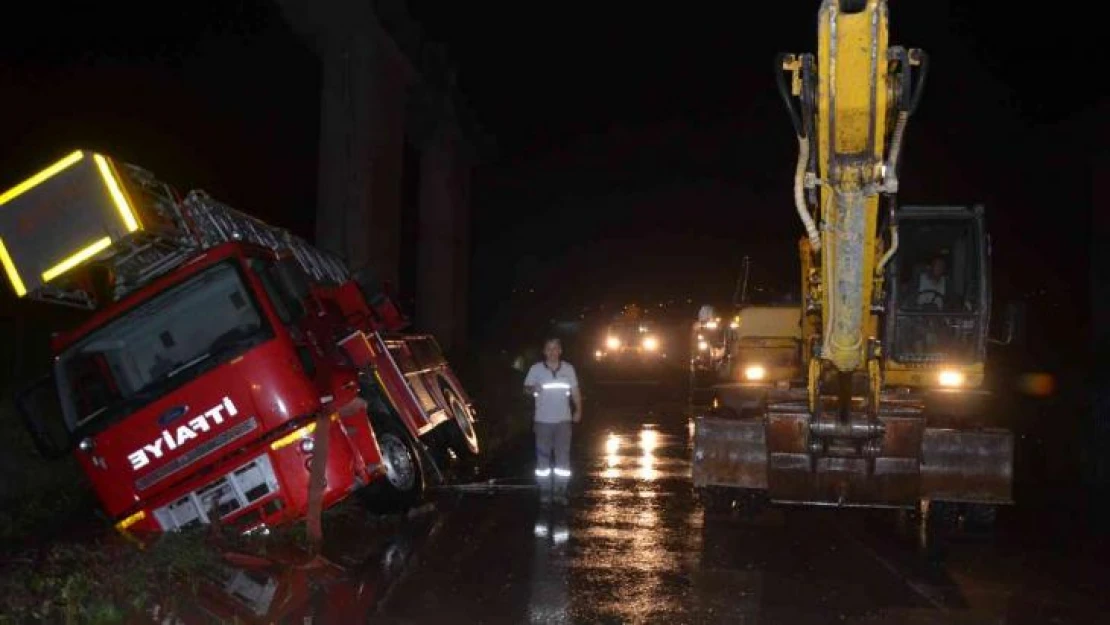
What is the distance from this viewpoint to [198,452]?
27.9 feet

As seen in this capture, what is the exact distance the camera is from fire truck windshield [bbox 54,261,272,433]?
8867 mm

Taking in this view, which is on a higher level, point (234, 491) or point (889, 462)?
point (889, 462)

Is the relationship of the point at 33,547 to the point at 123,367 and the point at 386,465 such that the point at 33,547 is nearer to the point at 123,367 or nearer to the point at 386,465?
the point at 123,367

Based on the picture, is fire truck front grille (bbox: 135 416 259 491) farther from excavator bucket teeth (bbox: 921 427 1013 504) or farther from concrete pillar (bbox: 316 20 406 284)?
concrete pillar (bbox: 316 20 406 284)

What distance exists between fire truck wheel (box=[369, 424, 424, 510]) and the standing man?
1.37m

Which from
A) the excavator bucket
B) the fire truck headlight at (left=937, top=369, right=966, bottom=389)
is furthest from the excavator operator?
the excavator bucket

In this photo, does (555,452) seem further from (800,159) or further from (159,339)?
(800,159)

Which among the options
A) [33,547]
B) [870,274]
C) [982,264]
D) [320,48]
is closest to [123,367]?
[33,547]

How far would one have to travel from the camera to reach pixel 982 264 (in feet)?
38.1

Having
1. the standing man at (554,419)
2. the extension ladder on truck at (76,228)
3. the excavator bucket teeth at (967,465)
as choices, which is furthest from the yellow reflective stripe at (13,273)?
the excavator bucket teeth at (967,465)

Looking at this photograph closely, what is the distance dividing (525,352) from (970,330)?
2986cm

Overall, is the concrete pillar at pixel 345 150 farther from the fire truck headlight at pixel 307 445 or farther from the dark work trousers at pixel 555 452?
the fire truck headlight at pixel 307 445

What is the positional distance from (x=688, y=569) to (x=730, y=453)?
186 centimetres

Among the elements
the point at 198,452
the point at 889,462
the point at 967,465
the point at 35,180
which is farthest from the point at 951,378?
the point at 35,180
